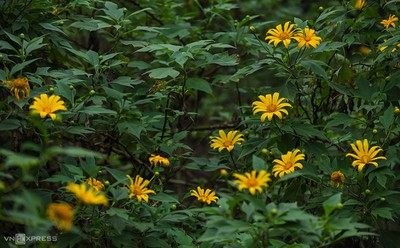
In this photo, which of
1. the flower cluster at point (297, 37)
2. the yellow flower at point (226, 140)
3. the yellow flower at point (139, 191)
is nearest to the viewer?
the yellow flower at point (139, 191)

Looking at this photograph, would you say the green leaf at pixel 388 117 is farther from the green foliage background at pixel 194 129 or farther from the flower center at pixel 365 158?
the flower center at pixel 365 158

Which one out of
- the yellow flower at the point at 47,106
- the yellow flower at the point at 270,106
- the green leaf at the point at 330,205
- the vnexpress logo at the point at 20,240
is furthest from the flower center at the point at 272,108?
the vnexpress logo at the point at 20,240

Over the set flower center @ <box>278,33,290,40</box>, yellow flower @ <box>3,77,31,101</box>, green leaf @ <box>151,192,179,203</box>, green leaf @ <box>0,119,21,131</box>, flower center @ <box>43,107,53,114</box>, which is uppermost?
flower center @ <box>278,33,290,40</box>

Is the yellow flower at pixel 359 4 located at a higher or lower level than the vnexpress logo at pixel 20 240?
higher

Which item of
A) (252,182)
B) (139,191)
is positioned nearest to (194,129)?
(139,191)

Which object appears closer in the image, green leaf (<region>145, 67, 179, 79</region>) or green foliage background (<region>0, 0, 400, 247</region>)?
green foliage background (<region>0, 0, 400, 247</region>)

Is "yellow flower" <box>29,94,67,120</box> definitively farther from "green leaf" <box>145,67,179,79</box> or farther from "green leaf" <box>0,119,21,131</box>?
"green leaf" <box>145,67,179,79</box>

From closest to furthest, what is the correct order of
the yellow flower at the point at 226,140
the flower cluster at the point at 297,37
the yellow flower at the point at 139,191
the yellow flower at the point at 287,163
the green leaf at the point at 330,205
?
the green leaf at the point at 330,205 → the yellow flower at the point at 139,191 → the yellow flower at the point at 287,163 → the flower cluster at the point at 297,37 → the yellow flower at the point at 226,140

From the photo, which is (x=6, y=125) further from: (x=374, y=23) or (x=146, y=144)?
(x=374, y=23)

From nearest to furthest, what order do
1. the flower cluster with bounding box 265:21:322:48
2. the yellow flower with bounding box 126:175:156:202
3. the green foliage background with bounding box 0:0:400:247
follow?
the green foliage background with bounding box 0:0:400:247, the yellow flower with bounding box 126:175:156:202, the flower cluster with bounding box 265:21:322:48

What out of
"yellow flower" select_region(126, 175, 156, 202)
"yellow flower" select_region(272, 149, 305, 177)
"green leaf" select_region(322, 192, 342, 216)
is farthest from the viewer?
"yellow flower" select_region(272, 149, 305, 177)

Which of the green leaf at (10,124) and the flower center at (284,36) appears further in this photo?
the flower center at (284,36)

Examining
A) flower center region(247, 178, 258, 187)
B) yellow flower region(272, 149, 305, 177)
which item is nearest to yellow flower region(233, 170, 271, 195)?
flower center region(247, 178, 258, 187)

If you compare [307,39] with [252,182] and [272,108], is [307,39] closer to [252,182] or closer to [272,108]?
[272,108]
